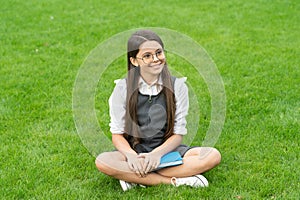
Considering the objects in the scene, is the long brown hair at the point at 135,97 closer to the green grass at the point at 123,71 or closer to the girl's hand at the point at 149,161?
the girl's hand at the point at 149,161

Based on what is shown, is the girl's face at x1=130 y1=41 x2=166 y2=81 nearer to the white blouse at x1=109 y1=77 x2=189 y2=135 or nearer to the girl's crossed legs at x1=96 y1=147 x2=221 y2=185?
the white blouse at x1=109 y1=77 x2=189 y2=135

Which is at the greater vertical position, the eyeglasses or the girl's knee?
the eyeglasses

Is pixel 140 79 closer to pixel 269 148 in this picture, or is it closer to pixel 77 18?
pixel 269 148

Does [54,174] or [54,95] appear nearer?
[54,174]

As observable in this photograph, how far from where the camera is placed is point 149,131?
126 inches

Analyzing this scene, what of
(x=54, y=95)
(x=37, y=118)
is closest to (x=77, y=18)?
→ (x=54, y=95)

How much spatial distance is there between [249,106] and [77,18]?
3.48 m

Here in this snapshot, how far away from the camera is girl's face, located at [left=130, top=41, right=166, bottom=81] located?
2.98 meters

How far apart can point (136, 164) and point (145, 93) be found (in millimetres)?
425

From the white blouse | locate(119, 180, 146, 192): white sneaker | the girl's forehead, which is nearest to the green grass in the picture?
locate(119, 180, 146, 192): white sneaker

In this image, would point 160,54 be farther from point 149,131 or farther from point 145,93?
point 149,131

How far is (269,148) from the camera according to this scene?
11.6ft

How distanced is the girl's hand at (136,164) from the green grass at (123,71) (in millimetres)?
112

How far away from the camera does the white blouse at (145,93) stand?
3148 mm
